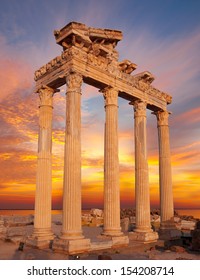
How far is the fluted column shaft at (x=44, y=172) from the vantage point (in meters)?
28.0

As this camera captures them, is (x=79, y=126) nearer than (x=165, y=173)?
Yes

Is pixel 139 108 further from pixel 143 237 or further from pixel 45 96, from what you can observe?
pixel 143 237

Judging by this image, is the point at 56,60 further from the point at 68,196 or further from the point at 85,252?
the point at 85,252

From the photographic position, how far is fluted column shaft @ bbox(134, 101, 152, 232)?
32.9 meters

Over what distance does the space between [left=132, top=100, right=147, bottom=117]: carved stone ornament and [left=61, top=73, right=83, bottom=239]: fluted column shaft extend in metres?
10.3

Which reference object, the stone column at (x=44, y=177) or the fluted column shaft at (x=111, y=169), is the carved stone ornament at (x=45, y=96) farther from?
the fluted column shaft at (x=111, y=169)

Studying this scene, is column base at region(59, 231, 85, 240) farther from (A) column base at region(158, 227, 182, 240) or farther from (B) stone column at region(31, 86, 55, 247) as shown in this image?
(A) column base at region(158, 227, 182, 240)

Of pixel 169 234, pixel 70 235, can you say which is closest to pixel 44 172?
pixel 70 235

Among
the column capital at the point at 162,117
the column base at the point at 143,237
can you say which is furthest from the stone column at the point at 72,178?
the column capital at the point at 162,117

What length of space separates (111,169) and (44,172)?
6534 millimetres

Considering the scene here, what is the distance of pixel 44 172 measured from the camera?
2888cm

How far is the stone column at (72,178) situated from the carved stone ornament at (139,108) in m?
10.3

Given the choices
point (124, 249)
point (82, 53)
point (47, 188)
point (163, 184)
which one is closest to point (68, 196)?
point (47, 188)

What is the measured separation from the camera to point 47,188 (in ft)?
94.3
